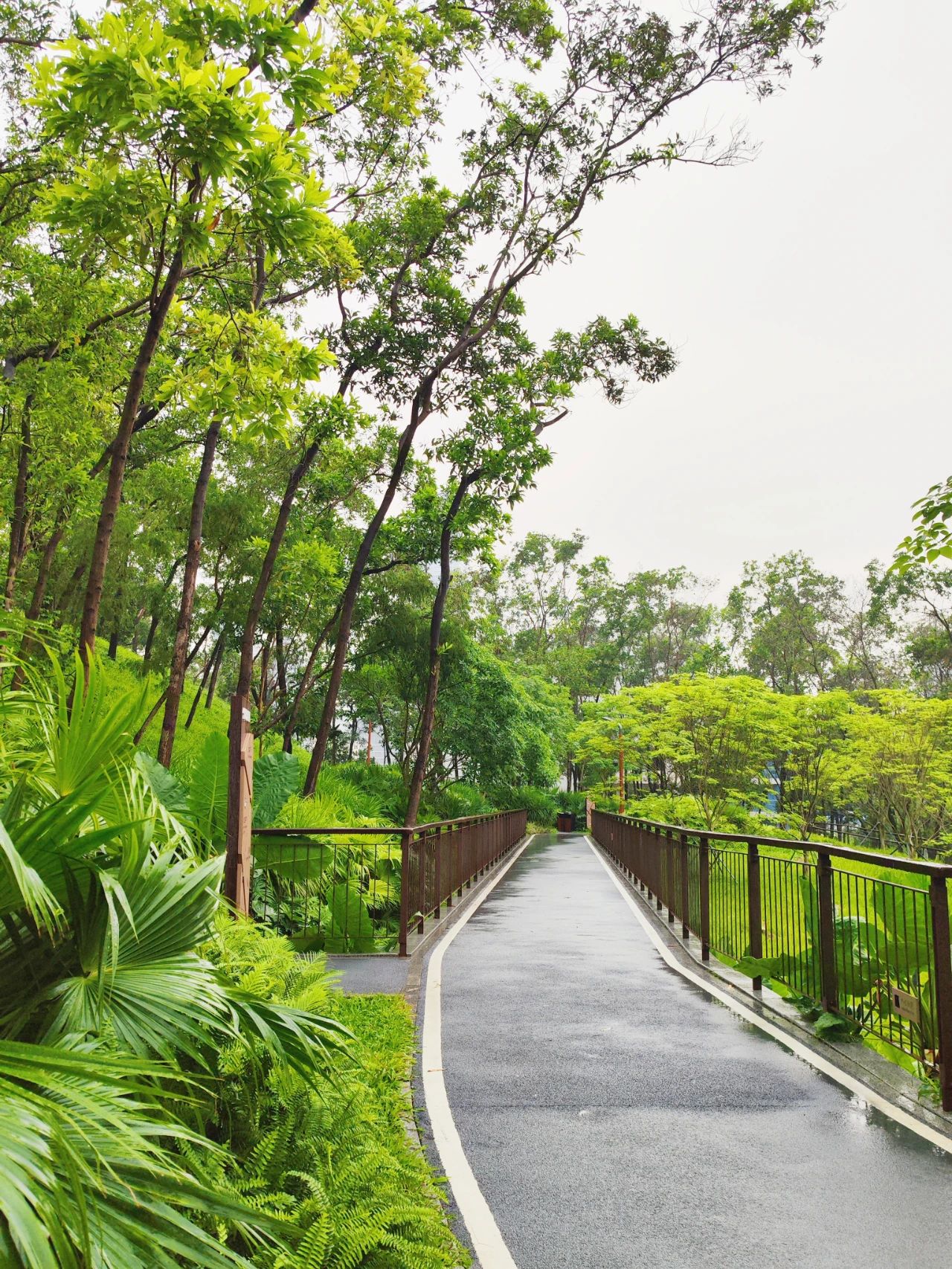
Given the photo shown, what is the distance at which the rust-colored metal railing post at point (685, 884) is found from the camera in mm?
10648

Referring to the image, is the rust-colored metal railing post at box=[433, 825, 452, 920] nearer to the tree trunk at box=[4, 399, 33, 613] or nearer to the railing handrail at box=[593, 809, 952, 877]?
the railing handrail at box=[593, 809, 952, 877]

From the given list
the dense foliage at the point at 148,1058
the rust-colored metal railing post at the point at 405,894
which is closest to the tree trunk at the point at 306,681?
the rust-colored metal railing post at the point at 405,894

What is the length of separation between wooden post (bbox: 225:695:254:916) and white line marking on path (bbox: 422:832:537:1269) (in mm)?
1697

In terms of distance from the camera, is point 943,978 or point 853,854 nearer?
point 943,978

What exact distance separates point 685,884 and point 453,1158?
23.0 feet

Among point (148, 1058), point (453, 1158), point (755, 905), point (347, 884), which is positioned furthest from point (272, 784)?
point (148, 1058)

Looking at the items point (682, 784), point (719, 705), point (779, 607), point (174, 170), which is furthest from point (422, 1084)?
point (779, 607)

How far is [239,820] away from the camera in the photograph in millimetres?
7027

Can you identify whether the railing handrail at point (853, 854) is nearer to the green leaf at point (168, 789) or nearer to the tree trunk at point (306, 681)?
the green leaf at point (168, 789)

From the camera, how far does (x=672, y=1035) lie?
6.44 m

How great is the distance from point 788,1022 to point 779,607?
50.4 metres

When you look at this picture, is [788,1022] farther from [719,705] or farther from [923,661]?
[923,661]

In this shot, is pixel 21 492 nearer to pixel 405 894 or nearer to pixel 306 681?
pixel 306 681

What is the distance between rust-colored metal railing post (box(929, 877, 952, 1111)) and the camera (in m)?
4.74
